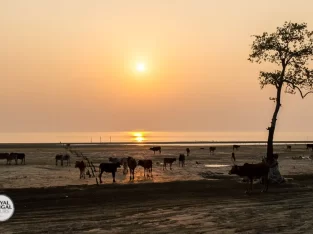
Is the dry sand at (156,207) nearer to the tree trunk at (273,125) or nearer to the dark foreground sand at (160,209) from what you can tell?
the dark foreground sand at (160,209)

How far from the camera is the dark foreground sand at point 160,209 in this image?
13156 mm

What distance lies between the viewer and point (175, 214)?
15.3 meters

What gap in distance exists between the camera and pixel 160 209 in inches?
646

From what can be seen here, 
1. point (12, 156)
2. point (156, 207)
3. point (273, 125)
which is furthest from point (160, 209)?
point (12, 156)

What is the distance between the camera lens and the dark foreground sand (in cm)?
1316

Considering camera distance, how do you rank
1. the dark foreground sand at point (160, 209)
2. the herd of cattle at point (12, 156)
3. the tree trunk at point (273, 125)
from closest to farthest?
the dark foreground sand at point (160, 209) < the tree trunk at point (273, 125) < the herd of cattle at point (12, 156)

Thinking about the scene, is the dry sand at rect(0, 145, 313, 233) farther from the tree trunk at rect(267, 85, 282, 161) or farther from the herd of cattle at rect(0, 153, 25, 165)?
the herd of cattle at rect(0, 153, 25, 165)

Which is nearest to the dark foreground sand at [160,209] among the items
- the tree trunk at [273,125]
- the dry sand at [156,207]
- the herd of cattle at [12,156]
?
the dry sand at [156,207]

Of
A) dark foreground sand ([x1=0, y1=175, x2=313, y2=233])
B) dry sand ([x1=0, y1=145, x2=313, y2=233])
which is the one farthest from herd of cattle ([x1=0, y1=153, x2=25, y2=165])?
dark foreground sand ([x1=0, y1=175, x2=313, y2=233])

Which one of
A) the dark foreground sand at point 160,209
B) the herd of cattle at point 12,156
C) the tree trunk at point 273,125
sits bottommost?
the dark foreground sand at point 160,209

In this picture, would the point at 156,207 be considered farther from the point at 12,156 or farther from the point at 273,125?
the point at 12,156

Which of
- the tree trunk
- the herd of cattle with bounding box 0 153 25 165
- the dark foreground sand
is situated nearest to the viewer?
the dark foreground sand

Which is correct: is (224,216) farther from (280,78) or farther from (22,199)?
(280,78)

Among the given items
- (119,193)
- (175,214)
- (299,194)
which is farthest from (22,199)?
(299,194)
